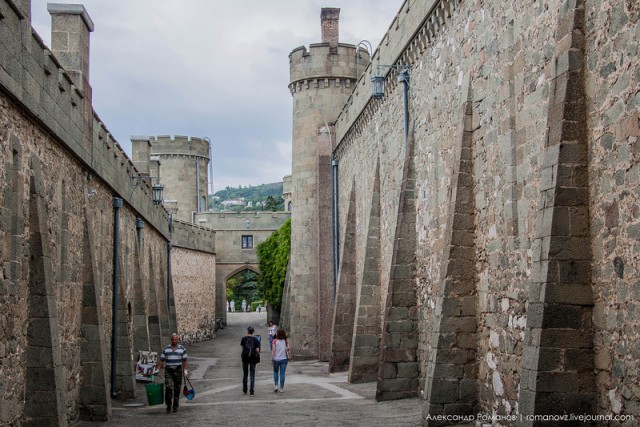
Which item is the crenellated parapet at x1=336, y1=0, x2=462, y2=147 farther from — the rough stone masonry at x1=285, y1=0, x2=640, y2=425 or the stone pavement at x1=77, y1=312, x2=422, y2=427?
the stone pavement at x1=77, y1=312, x2=422, y2=427

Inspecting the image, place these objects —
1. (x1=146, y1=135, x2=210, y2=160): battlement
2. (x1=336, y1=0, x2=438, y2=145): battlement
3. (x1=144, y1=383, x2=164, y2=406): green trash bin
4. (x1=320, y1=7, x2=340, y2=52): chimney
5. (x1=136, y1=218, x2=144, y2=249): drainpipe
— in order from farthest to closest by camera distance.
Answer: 1. (x1=146, y1=135, x2=210, y2=160): battlement
2. (x1=320, y1=7, x2=340, y2=52): chimney
3. (x1=136, y1=218, x2=144, y2=249): drainpipe
4. (x1=144, y1=383, x2=164, y2=406): green trash bin
5. (x1=336, y1=0, x2=438, y2=145): battlement

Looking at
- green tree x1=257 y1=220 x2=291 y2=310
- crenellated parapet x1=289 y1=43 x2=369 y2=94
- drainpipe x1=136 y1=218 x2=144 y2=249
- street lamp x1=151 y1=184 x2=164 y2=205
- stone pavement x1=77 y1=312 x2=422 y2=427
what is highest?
crenellated parapet x1=289 y1=43 x2=369 y2=94

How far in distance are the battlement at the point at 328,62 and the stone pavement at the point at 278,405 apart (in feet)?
33.6

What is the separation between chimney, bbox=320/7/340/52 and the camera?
29.3 meters

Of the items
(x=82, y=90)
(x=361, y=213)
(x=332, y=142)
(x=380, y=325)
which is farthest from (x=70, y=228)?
(x=332, y=142)

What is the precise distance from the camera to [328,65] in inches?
1120

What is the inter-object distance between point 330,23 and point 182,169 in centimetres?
2890

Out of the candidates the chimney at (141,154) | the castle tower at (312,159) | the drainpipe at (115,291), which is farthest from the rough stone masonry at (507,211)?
the chimney at (141,154)

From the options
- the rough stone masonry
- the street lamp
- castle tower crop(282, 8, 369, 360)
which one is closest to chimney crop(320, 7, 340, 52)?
castle tower crop(282, 8, 369, 360)

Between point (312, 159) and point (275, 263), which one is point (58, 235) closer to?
point (312, 159)

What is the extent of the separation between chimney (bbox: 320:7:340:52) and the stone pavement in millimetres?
11918

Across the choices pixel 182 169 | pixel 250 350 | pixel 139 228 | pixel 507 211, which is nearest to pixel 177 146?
pixel 182 169

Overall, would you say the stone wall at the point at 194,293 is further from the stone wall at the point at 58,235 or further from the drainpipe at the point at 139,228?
the stone wall at the point at 58,235

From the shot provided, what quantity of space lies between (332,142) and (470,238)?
16114 millimetres
